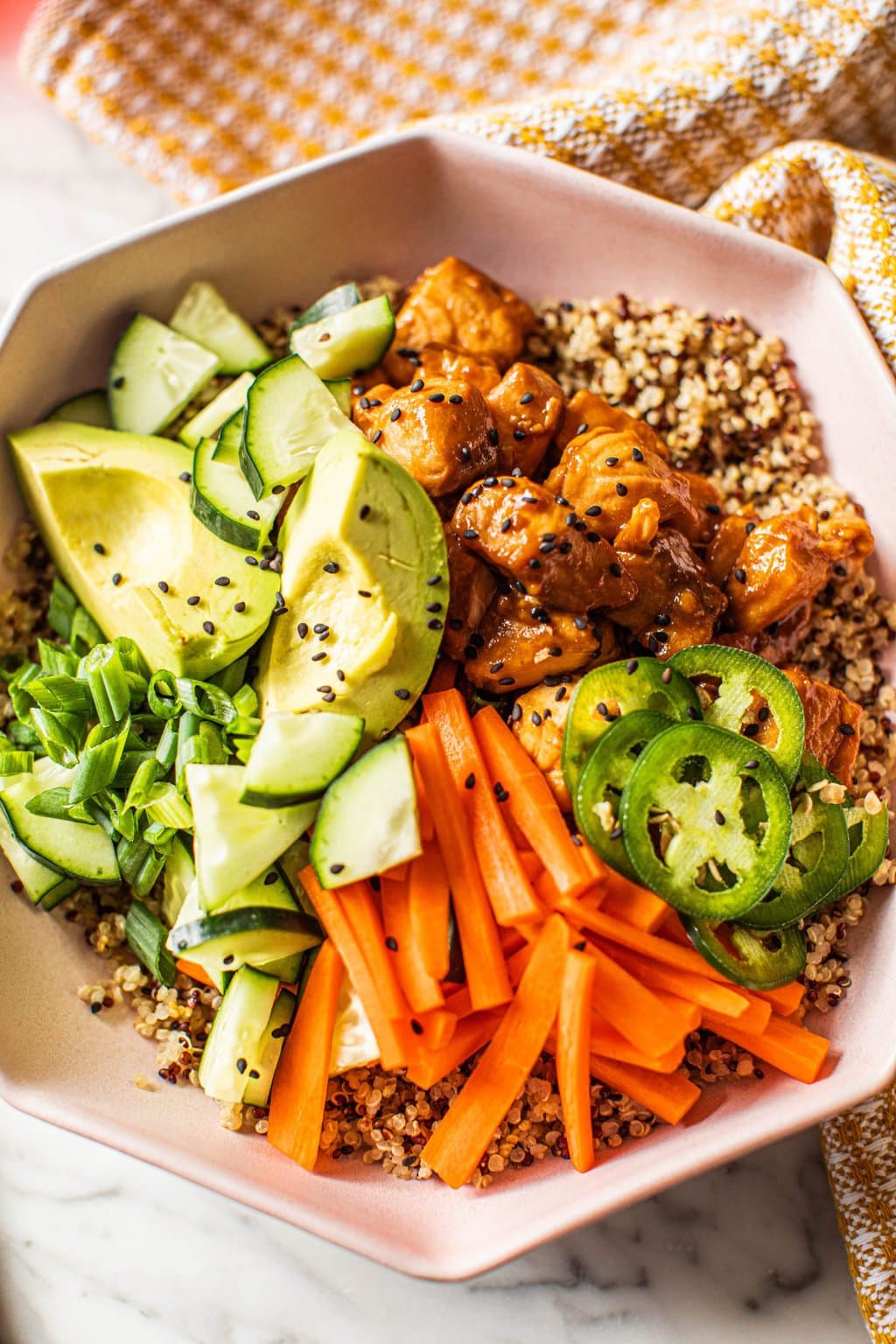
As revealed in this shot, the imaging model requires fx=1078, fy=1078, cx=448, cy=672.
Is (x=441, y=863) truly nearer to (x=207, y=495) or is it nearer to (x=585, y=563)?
(x=585, y=563)

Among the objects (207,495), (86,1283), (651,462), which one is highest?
(651,462)

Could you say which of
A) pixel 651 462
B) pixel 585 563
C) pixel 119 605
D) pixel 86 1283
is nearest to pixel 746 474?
pixel 651 462

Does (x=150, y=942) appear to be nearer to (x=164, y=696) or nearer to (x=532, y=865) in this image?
(x=164, y=696)

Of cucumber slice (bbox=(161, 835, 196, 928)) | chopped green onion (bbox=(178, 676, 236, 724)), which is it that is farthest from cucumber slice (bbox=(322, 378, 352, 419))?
cucumber slice (bbox=(161, 835, 196, 928))

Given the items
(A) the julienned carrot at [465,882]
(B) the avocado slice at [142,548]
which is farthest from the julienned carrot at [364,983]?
(B) the avocado slice at [142,548]

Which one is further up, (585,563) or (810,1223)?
(585,563)

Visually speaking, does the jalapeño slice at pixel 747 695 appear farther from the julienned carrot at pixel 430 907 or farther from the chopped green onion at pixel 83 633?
the chopped green onion at pixel 83 633
